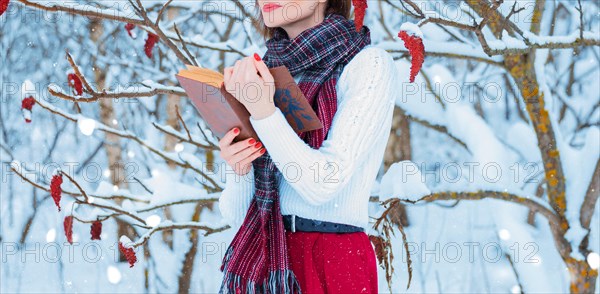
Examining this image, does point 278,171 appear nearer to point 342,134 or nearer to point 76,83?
point 342,134

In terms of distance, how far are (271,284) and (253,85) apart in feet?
1.40

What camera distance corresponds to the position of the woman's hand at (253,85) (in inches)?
51.3

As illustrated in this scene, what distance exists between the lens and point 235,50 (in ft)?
8.84

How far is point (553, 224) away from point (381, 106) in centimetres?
180

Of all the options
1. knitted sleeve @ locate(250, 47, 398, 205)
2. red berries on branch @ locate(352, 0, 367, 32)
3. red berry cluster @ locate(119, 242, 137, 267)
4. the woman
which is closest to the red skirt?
the woman

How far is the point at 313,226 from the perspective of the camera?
150cm

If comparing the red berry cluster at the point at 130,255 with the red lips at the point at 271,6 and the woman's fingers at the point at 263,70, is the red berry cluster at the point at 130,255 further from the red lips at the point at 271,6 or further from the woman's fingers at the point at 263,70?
the woman's fingers at the point at 263,70

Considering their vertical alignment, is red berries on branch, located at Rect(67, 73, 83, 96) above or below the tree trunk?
below

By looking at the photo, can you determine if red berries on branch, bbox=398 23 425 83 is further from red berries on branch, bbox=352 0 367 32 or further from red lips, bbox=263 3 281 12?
red lips, bbox=263 3 281 12

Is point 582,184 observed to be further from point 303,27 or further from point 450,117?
point 303,27

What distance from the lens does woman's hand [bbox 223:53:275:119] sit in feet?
4.28

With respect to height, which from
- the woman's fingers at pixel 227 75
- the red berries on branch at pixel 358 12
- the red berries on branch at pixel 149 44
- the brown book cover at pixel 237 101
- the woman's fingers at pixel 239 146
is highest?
the red berries on branch at pixel 149 44

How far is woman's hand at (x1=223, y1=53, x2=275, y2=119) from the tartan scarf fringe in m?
0.34

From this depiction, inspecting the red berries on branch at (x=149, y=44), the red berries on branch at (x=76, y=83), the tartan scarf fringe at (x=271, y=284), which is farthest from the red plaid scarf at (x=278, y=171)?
the red berries on branch at (x=149, y=44)
